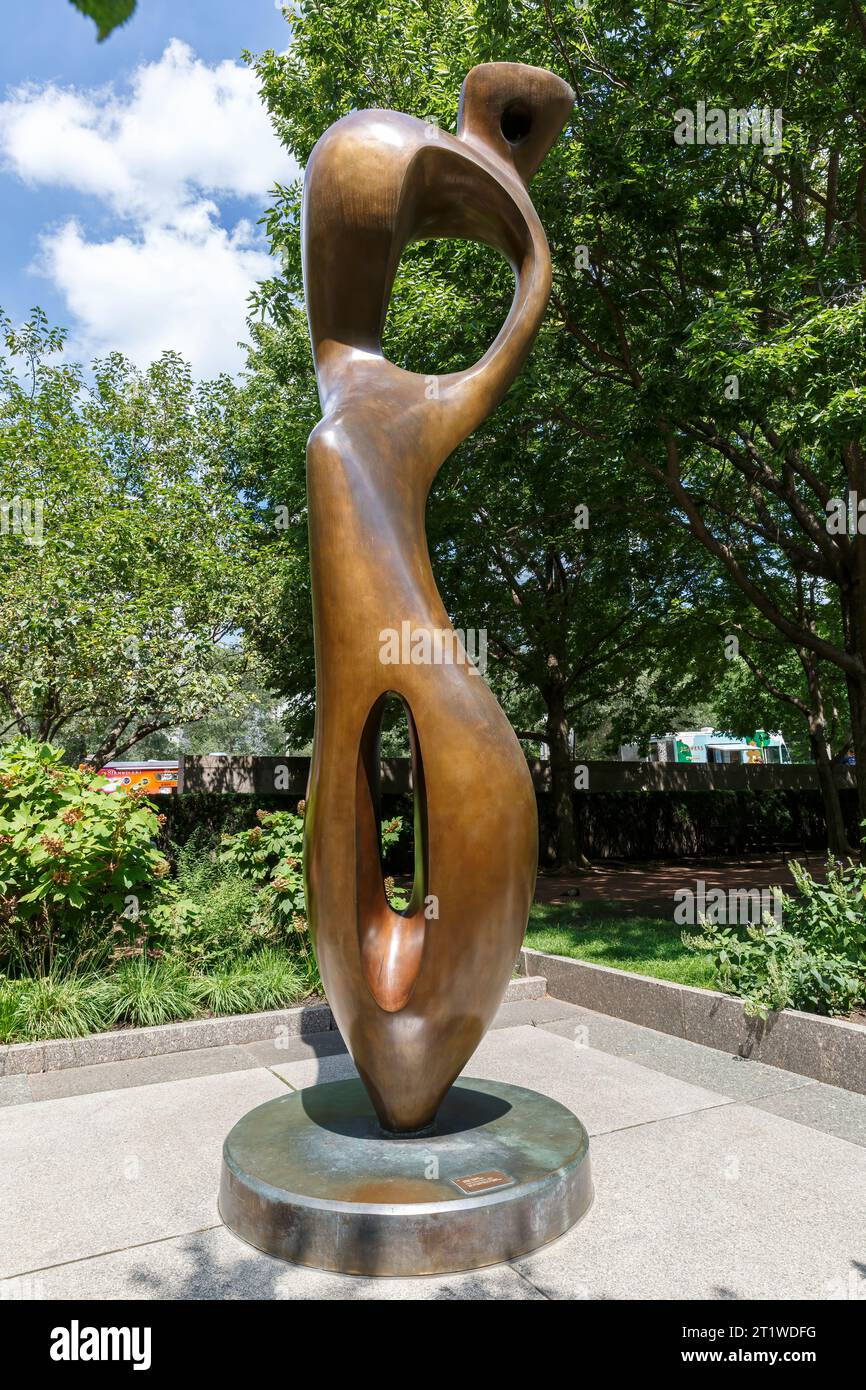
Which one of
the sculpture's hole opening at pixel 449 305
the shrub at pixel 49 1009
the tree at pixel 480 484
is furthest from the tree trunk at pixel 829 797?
the shrub at pixel 49 1009

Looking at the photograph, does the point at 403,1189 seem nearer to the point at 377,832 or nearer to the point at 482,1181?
the point at 482,1181

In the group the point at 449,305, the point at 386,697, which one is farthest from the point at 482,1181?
the point at 449,305

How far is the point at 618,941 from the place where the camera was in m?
10.0

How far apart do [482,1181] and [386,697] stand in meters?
2.08

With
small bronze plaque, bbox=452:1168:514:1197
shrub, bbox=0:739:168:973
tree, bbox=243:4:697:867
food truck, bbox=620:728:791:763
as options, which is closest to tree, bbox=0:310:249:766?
tree, bbox=243:4:697:867

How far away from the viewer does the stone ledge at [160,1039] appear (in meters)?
6.24

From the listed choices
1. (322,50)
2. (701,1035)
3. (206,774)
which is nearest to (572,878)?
(206,774)

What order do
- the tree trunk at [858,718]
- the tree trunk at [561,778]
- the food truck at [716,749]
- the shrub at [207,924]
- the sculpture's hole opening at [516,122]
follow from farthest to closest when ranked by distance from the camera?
the food truck at [716,749] → the tree trunk at [561,778] → the tree trunk at [858,718] → the shrub at [207,924] → the sculpture's hole opening at [516,122]

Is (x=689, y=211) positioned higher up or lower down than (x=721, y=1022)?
higher up

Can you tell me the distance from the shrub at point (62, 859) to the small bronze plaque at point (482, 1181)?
4.22m

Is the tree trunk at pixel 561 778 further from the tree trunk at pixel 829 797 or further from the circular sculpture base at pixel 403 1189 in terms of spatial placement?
the circular sculpture base at pixel 403 1189

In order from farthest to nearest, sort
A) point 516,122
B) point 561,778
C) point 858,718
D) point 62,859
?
point 561,778 < point 858,718 < point 62,859 < point 516,122
